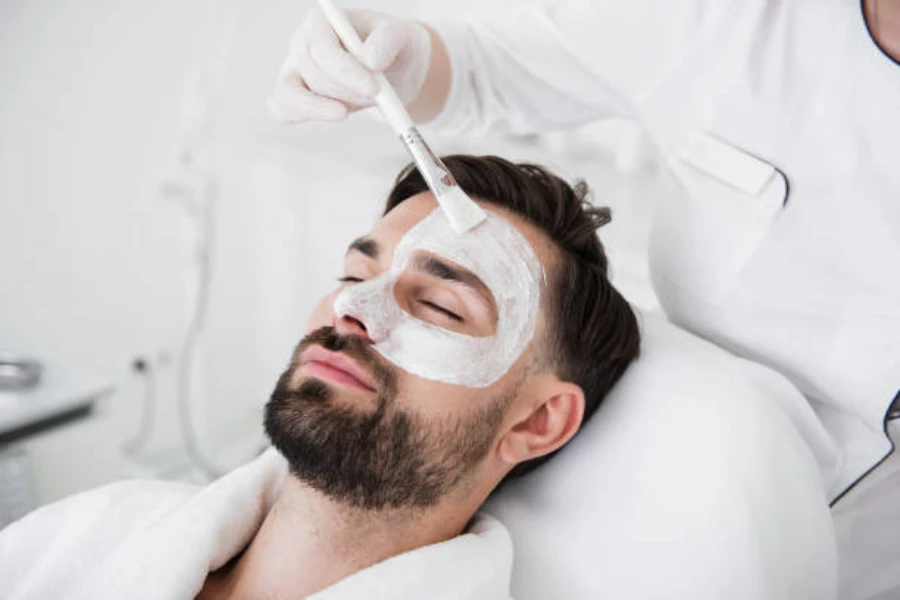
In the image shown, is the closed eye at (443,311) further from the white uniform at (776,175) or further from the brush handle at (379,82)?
the white uniform at (776,175)

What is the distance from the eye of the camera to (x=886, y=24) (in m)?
0.91

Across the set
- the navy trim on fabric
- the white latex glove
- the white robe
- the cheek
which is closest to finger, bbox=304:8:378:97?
the white latex glove

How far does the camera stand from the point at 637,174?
1.91 m

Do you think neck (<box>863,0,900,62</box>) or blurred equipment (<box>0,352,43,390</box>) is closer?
neck (<box>863,0,900,62</box>)

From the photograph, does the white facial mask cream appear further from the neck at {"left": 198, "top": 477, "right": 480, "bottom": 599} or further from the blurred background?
the blurred background

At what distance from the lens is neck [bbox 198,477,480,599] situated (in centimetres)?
99

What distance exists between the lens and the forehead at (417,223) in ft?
3.50

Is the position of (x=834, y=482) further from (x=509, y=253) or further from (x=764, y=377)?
(x=509, y=253)

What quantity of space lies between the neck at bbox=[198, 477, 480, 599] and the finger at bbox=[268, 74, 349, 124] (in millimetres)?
516

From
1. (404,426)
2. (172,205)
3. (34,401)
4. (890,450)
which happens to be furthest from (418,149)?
(172,205)

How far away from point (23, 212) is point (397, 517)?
1476mm

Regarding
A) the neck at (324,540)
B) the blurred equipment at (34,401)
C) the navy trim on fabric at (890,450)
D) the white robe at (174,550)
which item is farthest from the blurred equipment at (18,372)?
the navy trim on fabric at (890,450)

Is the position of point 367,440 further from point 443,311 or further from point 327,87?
point 327,87

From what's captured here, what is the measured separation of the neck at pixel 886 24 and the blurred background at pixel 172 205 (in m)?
0.73
